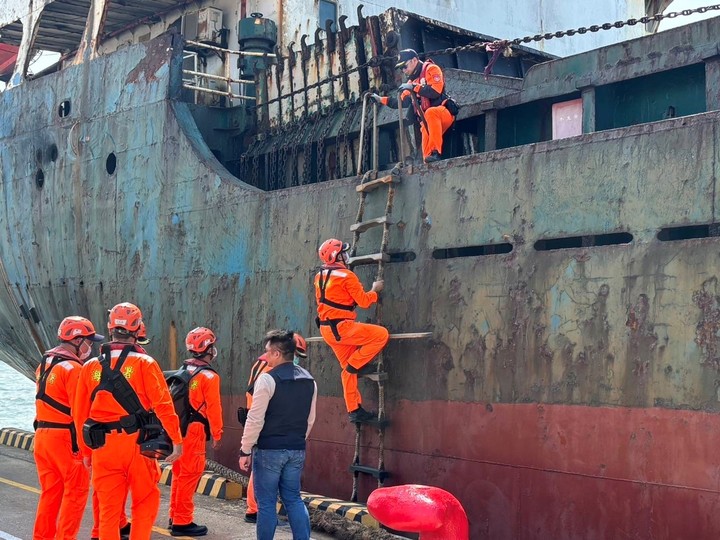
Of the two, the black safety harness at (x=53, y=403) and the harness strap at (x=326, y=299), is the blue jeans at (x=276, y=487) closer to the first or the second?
the black safety harness at (x=53, y=403)

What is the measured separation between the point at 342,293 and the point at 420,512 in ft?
8.49

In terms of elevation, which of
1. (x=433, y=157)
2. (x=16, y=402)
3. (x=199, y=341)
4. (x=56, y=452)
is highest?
(x=433, y=157)

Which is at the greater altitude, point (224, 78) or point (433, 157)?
point (224, 78)

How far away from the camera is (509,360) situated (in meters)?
6.48

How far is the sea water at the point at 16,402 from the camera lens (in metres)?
26.6

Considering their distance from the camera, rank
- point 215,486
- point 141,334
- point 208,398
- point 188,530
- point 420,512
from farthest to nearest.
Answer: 1. point 215,486
2. point 208,398
3. point 188,530
4. point 141,334
5. point 420,512

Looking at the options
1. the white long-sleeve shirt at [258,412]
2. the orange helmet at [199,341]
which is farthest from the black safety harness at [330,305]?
the white long-sleeve shirt at [258,412]

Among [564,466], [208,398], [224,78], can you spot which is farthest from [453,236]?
[224,78]

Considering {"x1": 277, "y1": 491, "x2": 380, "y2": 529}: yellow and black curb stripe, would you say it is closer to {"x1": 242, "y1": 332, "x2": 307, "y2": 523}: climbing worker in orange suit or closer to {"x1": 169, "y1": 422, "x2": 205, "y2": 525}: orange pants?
{"x1": 242, "y1": 332, "x2": 307, "y2": 523}: climbing worker in orange suit

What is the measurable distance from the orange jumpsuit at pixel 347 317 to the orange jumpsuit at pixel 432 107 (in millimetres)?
1257

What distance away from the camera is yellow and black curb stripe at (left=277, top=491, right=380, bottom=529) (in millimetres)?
6824

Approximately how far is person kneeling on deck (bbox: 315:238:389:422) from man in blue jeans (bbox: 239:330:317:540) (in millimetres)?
1398

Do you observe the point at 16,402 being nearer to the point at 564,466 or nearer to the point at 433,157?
the point at 433,157

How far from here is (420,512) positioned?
4758 mm
